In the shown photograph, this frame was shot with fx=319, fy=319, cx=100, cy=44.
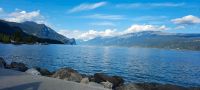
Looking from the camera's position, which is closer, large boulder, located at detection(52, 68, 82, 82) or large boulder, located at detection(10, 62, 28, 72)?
large boulder, located at detection(52, 68, 82, 82)

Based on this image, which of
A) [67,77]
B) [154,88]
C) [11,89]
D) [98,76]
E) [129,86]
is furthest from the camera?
[98,76]

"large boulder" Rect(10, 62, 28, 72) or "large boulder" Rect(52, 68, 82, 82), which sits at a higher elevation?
"large boulder" Rect(52, 68, 82, 82)

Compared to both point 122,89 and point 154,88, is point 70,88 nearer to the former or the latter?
point 122,89

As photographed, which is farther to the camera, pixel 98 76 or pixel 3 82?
pixel 98 76

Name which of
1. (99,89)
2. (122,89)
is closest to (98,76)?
(122,89)

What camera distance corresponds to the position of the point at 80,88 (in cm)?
1834

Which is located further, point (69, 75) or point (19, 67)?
point (19, 67)

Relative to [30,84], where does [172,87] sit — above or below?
below

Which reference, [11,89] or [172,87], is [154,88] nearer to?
[172,87]

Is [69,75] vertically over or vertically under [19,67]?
over

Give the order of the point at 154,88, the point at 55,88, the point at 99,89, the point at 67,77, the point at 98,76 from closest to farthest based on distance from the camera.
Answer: the point at 55,88 → the point at 99,89 → the point at 67,77 → the point at 154,88 → the point at 98,76

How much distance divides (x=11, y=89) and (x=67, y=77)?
10442 millimetres

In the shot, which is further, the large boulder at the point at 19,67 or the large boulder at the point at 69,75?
the large boulder at the point at 19,67

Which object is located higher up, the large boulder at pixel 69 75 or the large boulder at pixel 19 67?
the large boulder at pixel 69 75
